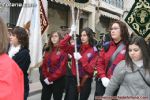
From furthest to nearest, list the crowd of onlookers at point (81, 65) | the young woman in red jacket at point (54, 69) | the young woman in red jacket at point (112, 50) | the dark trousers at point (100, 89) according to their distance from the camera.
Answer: the young woman in red jacket at point (54, 69)
the dark trousers at point (100, 89)
the young woman in red jacket at point (112, 50)
the crowd of onlookers at point (81, 65)

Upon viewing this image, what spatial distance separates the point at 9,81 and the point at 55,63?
5.36m

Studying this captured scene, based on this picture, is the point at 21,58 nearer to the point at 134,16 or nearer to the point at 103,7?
the point at 134,16

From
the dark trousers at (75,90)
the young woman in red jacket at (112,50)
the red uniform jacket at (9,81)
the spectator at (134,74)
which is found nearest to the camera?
the red uniform jacket at (9,81)

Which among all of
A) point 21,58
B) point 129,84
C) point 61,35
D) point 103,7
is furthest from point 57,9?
point 129,84

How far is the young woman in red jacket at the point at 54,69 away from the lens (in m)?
8.57

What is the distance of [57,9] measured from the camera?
2256cm

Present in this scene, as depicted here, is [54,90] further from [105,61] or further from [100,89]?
[105,61]

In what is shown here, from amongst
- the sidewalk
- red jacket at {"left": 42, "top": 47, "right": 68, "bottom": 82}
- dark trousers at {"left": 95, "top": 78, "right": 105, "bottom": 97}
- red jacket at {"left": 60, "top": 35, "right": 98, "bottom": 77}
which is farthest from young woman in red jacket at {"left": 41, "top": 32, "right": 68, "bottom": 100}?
the sidewalk

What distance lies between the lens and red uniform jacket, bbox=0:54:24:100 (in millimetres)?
3273

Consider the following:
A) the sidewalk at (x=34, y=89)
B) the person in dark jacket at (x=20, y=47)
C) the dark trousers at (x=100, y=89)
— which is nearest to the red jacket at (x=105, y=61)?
the dark trousers at (x=100, y=89)

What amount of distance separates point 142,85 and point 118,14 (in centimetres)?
3235

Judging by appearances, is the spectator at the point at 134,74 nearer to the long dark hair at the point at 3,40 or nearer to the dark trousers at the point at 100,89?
the dark trousers at the point at 100,89

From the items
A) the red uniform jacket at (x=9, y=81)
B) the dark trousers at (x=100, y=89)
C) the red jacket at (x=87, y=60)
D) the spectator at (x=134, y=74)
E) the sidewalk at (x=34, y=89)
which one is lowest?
the sidewalk at (x=34, y=89)

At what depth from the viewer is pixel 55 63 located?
8.65 meters
